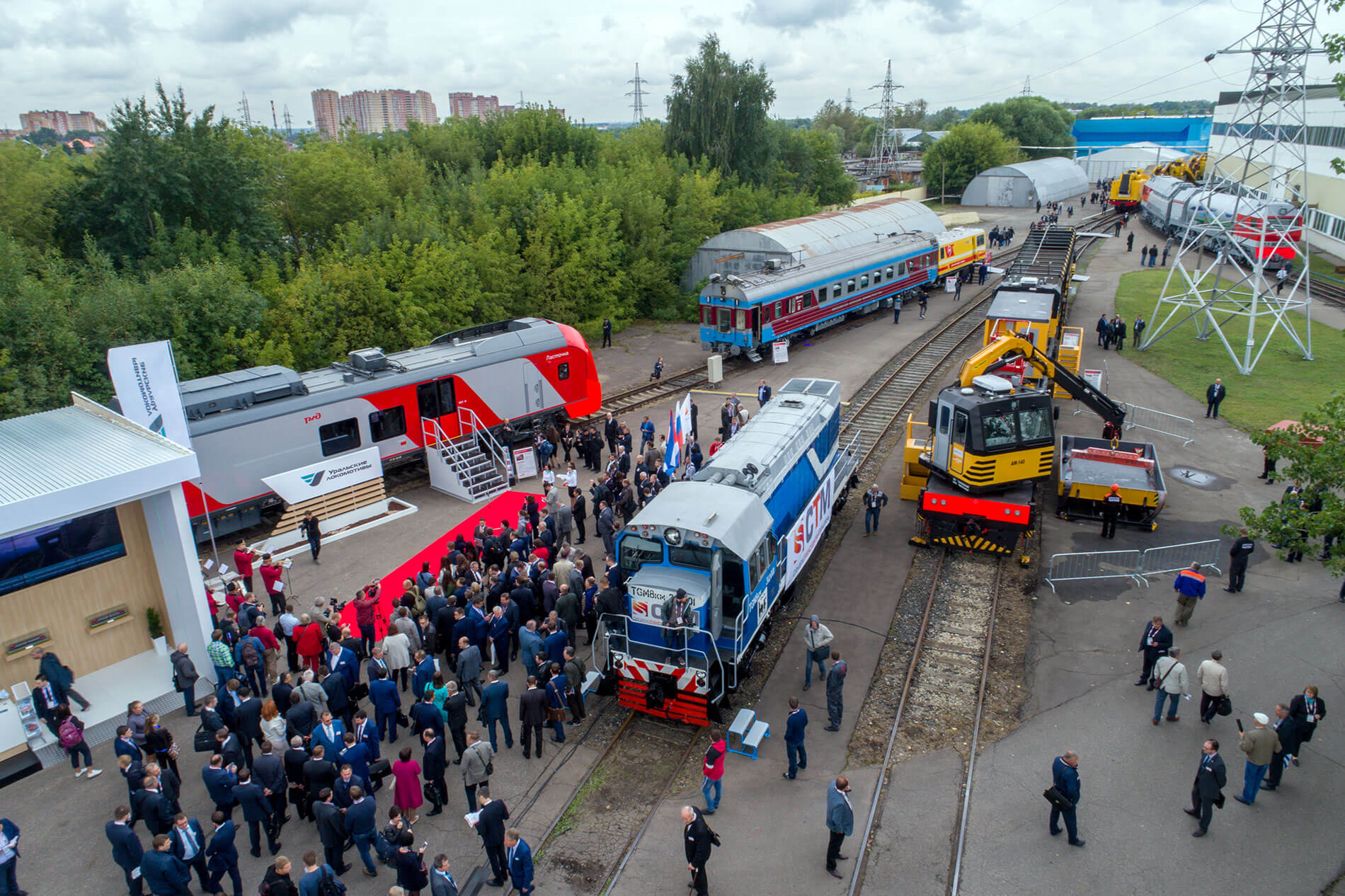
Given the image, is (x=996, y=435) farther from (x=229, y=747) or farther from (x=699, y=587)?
(x=229, y=747)

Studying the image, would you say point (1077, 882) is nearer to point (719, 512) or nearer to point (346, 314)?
point (719, 512)

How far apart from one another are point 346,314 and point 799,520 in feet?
61.3

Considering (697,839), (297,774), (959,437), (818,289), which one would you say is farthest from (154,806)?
(818,289)

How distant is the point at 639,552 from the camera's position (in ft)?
41.8

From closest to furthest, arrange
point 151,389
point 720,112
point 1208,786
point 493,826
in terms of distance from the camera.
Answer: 1. point 493,826
2. point 1208,786
3. point 151,389
4. point 720,112

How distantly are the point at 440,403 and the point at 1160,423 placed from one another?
22.5 m

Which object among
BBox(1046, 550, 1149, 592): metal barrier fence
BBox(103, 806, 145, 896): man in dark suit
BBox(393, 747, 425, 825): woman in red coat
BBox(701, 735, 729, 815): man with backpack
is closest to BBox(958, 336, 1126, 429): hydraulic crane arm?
BBox(1046, 550, 1149, 592): metal barrier fence

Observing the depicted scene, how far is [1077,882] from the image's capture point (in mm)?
9578

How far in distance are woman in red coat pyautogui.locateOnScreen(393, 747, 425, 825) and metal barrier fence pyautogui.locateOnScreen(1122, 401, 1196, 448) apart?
78.1ft

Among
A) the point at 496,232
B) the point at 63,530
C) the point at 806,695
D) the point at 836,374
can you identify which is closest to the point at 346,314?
the point at 496,232

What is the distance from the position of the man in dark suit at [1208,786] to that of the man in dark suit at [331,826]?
10.6m

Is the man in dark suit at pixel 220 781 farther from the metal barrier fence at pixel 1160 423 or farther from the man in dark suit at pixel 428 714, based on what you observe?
the metal barrier fence at pixel 1160 423

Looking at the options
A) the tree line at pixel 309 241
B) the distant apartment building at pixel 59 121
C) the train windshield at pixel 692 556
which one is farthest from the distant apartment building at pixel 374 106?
the train windshield at pixel 692 556

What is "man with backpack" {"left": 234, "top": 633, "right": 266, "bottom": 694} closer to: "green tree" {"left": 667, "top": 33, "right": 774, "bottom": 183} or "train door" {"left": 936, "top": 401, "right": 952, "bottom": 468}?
"train door" {"left": 936, "top": 401, "right": 952, "bottom": 468}
